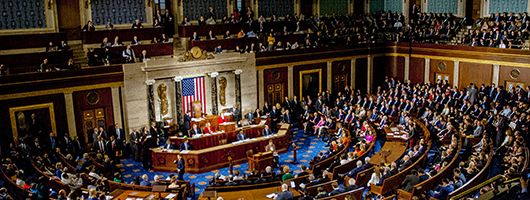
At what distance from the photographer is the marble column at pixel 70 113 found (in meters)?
18.9

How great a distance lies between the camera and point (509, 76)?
21938 millimetres

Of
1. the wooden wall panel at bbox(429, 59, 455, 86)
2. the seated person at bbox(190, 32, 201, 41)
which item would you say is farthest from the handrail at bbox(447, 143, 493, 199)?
the seated person at bbox(190, 32, 201, 41)

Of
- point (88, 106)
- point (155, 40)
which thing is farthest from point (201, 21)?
point (88, 106)

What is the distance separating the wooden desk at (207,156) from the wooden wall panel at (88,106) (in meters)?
3.71

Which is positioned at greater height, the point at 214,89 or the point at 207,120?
the point at 214,89

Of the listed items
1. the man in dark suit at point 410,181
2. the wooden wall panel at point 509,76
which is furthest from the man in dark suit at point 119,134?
the wooden wall panel at point 509,76

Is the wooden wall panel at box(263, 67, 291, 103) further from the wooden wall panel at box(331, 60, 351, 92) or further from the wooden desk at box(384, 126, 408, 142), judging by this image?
the wooden desk at box(384, 126, 408, 142)

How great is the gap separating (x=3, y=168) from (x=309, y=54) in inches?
606

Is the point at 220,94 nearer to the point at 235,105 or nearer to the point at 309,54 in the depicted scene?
the point at 235,105

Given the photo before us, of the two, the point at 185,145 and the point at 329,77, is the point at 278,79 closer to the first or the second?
the point at 329,77

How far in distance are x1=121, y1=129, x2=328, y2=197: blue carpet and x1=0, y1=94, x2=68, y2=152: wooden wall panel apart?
2.94 m

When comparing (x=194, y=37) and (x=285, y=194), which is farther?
(x=194, y=37)

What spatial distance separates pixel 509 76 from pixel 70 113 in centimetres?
1964

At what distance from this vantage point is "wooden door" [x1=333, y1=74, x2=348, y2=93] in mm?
26234
